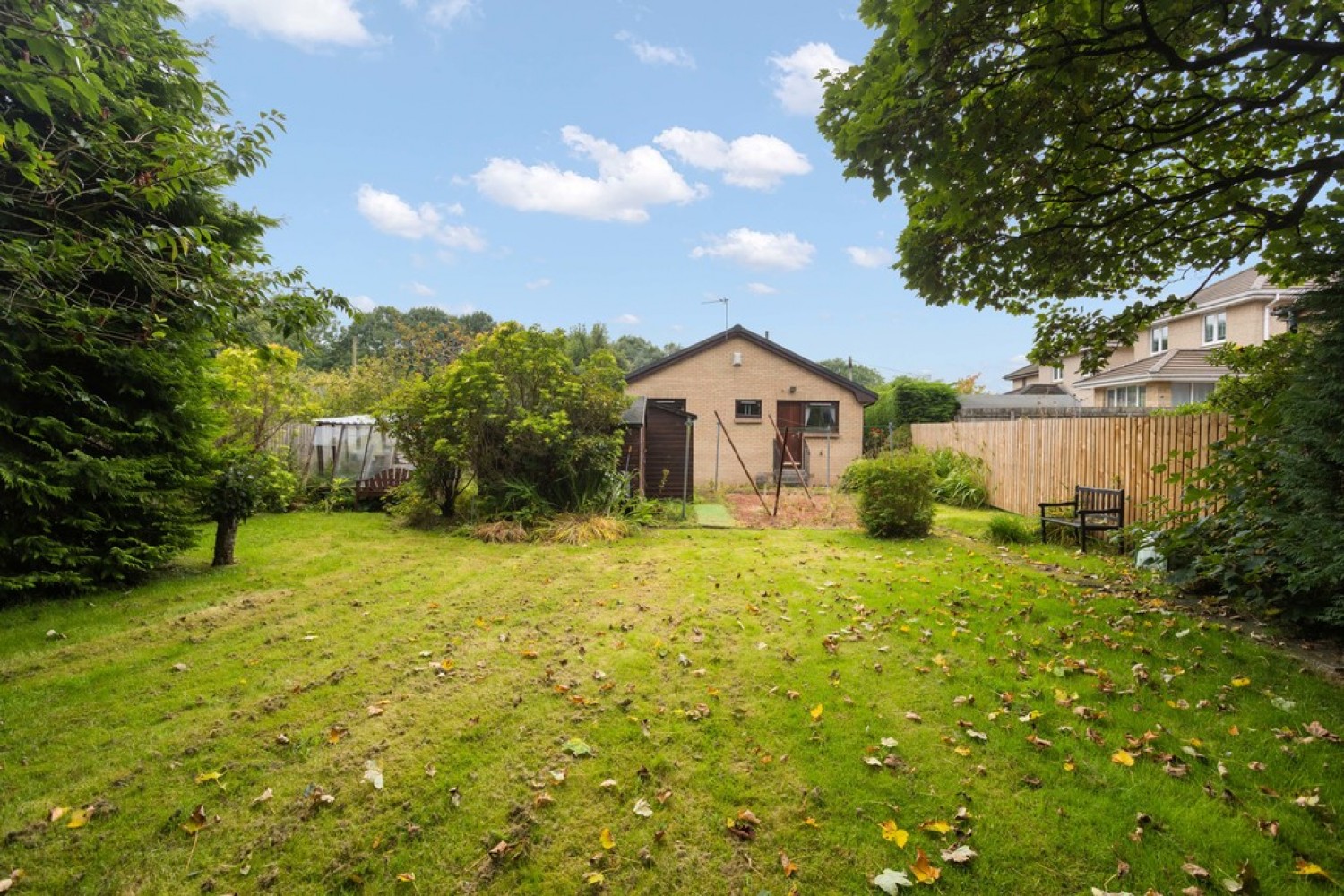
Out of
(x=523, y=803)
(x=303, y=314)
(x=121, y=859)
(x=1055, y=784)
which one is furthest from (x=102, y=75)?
(x=1055, y=784)

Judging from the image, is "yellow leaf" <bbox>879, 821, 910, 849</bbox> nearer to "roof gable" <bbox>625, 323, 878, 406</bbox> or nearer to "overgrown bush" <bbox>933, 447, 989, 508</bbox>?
"overgrown bush" <bbox>933, 447, 989, 508</bbox>

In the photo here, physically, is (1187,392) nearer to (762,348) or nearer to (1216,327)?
(1216,327)

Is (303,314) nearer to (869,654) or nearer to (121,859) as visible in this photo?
(121,859)

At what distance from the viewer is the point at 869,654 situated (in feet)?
14.9

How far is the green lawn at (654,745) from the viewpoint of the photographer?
7.79 feet

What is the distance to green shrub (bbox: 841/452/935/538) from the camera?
9398 millimetres

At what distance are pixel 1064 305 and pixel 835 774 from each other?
654 cm

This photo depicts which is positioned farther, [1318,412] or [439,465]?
[439,465]

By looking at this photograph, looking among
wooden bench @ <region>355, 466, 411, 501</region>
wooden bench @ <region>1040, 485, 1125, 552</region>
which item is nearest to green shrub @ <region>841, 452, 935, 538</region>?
wooden bench @ <region>1040, 485, 1125, 552</region>

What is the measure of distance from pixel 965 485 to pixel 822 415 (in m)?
7.15

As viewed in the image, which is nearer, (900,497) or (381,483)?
(900,497)

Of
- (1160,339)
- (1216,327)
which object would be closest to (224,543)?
(1216,327)

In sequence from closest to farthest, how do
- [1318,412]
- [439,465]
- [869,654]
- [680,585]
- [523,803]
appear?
[523,803] < [1318,412] < [869,654] < [680,585] < [439,465]

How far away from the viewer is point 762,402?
19875mm
